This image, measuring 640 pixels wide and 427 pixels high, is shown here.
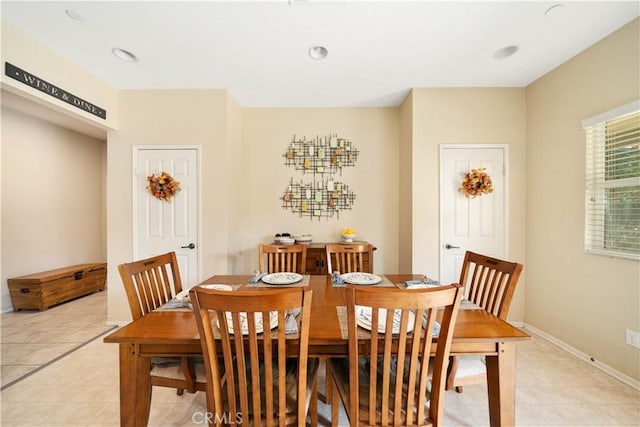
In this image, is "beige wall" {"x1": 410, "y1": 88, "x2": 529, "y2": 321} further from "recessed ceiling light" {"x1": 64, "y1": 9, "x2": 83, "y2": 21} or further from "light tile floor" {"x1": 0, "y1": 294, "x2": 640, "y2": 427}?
"recessed ceiling light" {"x1": 64, "y1": 9, "x2": 83, "y2": 21}

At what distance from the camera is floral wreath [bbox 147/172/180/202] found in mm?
2885

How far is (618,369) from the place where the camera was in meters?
2.01

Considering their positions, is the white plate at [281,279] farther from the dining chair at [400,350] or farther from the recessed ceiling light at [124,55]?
the recessed ceiling light at [124,55]

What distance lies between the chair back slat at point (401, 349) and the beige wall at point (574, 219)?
2.07 m

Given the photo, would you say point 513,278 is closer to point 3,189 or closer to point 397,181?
point 397,181

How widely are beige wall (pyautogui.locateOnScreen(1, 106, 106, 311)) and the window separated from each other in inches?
253

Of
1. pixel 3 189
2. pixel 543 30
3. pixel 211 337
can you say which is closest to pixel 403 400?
pixel 211 337

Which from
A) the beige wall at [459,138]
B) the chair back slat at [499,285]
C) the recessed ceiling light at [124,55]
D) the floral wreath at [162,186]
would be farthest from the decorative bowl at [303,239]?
the recessed ceiling light at [124,55]

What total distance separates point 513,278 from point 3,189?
550cm

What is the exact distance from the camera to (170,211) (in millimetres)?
2996

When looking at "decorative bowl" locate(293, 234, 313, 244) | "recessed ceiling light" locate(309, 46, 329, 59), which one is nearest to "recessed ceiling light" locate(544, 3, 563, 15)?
"recessed ceiling light" locate(309, 46, 329, 59)

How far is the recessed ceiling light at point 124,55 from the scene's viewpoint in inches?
89.4

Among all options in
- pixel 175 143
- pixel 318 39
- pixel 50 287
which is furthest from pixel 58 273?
pixel 318 39

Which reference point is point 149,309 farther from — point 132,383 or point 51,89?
point 51,89
